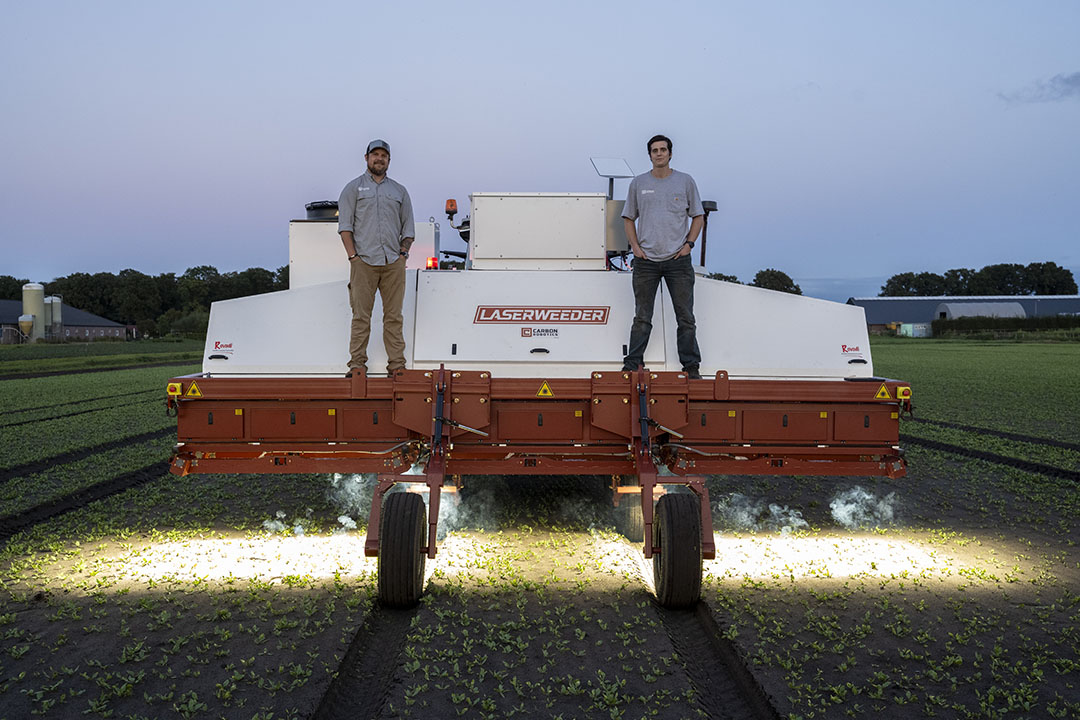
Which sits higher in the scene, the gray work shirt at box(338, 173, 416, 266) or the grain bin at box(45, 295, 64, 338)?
the grain bin at box(45, 295, 64, 338)

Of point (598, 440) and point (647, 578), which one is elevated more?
point (598, 440)

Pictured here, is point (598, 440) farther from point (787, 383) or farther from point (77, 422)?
point (77, 422)

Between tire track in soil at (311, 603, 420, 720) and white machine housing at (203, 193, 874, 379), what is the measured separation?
2.05m

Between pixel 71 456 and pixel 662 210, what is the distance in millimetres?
8824

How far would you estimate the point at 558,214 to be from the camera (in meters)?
6.66

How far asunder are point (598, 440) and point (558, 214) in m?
2.30

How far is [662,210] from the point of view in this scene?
5848mm

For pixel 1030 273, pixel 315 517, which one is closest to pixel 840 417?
pixel 315 517

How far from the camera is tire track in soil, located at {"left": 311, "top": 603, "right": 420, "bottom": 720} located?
3502mm

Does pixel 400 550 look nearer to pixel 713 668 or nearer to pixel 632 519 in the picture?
pixel 713 668

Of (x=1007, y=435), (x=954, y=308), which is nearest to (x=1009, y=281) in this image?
(x=954, y=308)

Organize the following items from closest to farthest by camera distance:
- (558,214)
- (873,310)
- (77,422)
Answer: (558,214) < (77,422) < (873,310)

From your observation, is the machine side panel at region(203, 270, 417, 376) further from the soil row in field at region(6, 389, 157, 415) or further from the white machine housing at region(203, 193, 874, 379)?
the soil row in field at region(6, 389, 157, 415)

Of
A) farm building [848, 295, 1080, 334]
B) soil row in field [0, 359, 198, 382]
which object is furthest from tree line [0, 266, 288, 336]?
farm building [848, 295, 1080, 334]
